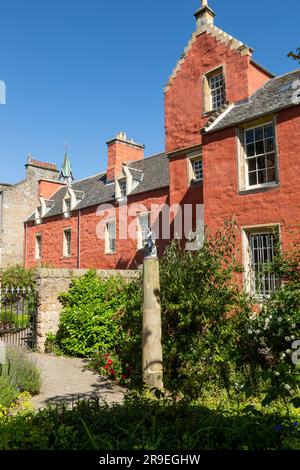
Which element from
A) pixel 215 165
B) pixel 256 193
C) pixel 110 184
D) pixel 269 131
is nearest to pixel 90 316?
pixel 256 193

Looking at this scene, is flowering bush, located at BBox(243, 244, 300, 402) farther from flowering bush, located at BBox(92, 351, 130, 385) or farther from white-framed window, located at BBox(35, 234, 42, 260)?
white-framed window, located at BBox(35, 234, 42, 260)

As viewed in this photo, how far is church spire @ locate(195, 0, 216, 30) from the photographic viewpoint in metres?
15.0

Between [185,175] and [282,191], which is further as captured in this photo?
[185,175]

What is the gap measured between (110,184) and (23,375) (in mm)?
17784

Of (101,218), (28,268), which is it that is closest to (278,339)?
(101,218)

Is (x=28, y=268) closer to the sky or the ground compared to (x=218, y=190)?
closer to the ground

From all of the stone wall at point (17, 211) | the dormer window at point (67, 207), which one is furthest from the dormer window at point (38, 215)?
the dormer window at point (67, 207)

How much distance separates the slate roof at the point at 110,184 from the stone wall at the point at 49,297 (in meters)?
8.24

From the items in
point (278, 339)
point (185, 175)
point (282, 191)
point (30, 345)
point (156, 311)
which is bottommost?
point (30, 345)

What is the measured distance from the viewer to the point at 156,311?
5.93m

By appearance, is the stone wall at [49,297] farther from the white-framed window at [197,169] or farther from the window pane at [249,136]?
the window pane at [249,136]

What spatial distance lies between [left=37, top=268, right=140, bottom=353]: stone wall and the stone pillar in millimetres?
5805

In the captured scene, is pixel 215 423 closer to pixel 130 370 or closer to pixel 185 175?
pixel 130 370
